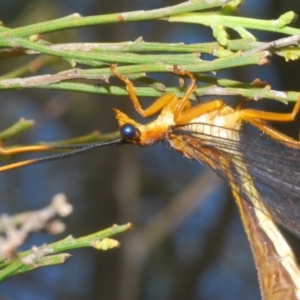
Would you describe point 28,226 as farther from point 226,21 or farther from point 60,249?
point 226,21

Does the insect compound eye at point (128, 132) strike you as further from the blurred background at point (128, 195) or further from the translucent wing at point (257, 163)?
the blurred background at point (128, 195)

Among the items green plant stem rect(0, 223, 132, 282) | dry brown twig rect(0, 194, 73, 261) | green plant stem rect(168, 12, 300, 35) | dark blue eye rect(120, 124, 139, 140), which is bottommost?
dry brown twig rect(0, 194, 73, 261)

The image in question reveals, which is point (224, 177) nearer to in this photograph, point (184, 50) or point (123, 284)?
point (184, 50)

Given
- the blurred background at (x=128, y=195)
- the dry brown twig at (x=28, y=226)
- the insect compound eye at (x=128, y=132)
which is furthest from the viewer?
the blurred background at (x=128, y=195)

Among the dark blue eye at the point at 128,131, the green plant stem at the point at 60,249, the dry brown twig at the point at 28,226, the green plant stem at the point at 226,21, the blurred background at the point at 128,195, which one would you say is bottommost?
the dry brown twig at the point at 28,226

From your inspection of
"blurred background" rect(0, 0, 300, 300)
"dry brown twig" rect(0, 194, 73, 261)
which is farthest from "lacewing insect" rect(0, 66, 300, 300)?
"blurred background" rect(0, 0, 300, 300)

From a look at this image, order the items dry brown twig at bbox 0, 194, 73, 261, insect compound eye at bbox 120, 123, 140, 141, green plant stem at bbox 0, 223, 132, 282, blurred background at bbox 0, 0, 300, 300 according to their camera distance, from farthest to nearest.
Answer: blurred background at bbox 0, 0, 300, 300 < insect compound eye at bbox 120, 123, 140, 141 < green plant stem at bbox 0, 223, 132, 282 < dry brown twig at bbox 0, 194, 73, 261

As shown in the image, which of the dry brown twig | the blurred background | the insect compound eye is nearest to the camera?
the dry brown twig

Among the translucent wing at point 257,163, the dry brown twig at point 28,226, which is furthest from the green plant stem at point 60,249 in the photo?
the translucent wing at point 257,163

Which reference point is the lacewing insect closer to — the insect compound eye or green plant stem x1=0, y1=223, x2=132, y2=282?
the insect compound eye
